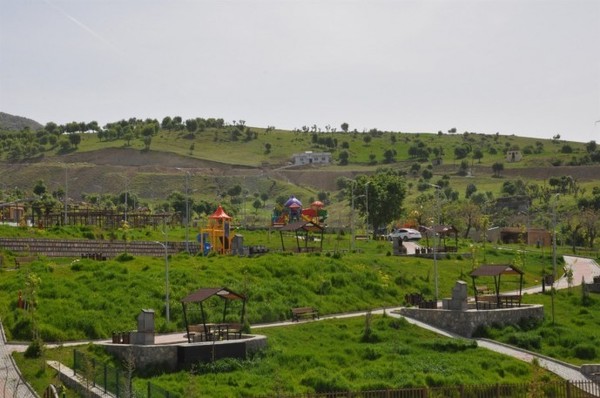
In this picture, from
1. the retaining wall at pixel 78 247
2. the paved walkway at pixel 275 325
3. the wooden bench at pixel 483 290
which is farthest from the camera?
the retaining wall at pixel 78 247

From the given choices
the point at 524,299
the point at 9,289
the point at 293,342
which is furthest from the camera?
the point at 524,299

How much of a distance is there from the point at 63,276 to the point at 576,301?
29123mm

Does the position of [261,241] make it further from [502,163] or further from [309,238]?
[502,163]

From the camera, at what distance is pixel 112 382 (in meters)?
28.4

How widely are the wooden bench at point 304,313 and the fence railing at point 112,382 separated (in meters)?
Answer: 14.7

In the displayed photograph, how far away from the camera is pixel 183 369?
112ft

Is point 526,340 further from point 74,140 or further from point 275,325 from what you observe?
point 74,140

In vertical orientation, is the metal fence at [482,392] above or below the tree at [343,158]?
below

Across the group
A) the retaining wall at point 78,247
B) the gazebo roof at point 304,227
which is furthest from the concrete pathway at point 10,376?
the gazebo roof at point 304,227

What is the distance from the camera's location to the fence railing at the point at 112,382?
27.2 m

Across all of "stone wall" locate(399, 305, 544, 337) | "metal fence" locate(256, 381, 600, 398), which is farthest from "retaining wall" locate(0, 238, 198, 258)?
"metal fence" locate(256, 381, 600, 398)

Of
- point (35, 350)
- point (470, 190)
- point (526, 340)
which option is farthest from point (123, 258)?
point (470, 190)

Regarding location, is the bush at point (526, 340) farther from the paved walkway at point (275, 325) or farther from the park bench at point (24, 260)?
the park bench at point (24, 260)

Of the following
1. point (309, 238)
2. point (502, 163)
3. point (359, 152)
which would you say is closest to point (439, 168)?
point (502, 163)
